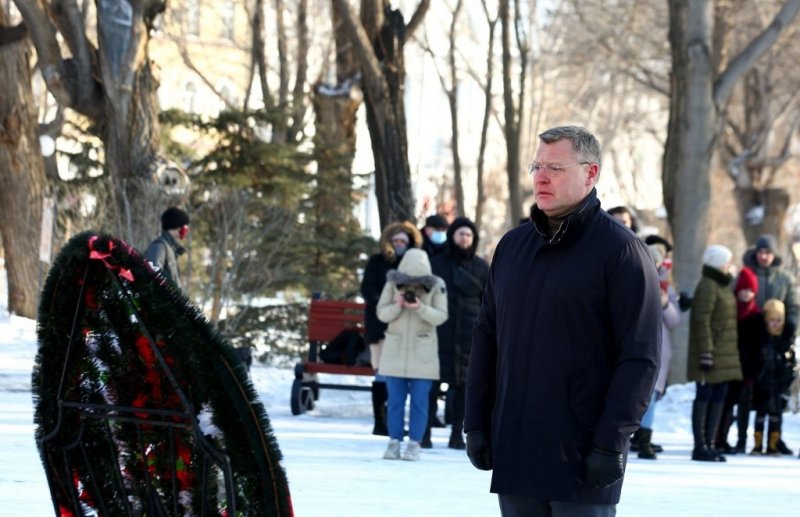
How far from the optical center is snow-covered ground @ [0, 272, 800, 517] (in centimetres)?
845

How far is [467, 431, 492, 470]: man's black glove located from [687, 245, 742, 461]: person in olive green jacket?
782 cm

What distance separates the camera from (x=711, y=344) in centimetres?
1246

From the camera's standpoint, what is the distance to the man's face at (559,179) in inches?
188

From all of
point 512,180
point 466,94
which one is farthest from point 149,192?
point 466,94

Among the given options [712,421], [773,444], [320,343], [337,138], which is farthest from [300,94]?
[712,421]

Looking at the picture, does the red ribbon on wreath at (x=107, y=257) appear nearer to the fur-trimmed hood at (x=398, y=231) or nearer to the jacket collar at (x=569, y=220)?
the jacket collar at (x=569, y=220)

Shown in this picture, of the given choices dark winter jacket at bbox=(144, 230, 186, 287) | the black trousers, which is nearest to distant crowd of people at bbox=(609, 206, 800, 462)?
dark winter jacket at bbox=(144, 230, 186, 287)

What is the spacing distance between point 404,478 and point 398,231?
3243mm

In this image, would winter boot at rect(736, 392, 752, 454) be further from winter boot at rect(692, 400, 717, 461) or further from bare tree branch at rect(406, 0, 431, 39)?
bare tree branch at rect(406, 0, 431, 39)

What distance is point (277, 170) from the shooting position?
22.1 meters

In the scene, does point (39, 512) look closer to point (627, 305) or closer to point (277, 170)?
point (627, 305)

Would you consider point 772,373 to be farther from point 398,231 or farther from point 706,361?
point 398,231

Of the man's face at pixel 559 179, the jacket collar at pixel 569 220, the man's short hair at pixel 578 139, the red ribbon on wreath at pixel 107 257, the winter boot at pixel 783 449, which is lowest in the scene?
the winter boot at pixel 783 449

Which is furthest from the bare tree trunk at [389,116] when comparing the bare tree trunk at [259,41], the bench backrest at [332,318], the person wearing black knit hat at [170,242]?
the bare tree trunk at [259,41]
